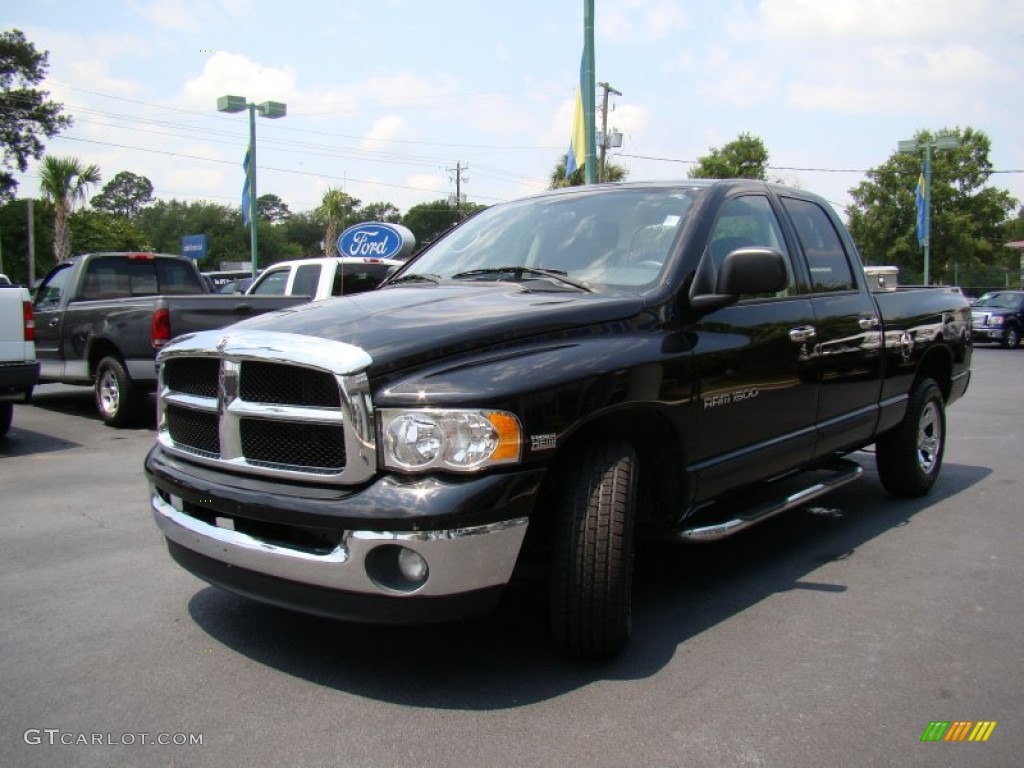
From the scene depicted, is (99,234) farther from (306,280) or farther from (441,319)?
(441,319)

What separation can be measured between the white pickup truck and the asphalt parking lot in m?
3.21

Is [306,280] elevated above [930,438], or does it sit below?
above

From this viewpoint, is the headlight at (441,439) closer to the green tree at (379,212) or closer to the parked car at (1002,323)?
the parked car at (1002,323)

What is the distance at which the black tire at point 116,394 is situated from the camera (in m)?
9.12

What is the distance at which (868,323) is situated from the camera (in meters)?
5.11

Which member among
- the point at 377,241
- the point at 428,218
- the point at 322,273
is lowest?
the point at 322,273

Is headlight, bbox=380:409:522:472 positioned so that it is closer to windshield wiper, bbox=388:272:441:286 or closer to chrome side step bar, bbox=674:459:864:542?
chrome side step bar, bbox=674:459:864:542

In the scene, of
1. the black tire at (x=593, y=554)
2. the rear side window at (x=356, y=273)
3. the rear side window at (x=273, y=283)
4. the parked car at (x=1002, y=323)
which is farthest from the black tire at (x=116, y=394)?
the parked car at (x=1002, y=323)

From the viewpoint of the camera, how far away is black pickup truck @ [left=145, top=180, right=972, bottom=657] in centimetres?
288

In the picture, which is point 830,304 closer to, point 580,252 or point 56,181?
point 580,252

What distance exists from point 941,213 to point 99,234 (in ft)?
168

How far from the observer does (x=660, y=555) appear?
4758 mm

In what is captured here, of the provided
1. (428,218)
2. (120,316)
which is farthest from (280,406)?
(428,218)

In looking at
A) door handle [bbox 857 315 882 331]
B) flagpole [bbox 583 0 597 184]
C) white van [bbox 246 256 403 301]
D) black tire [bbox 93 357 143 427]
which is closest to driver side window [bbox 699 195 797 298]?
door handle [bbox 857 315 882 331]
